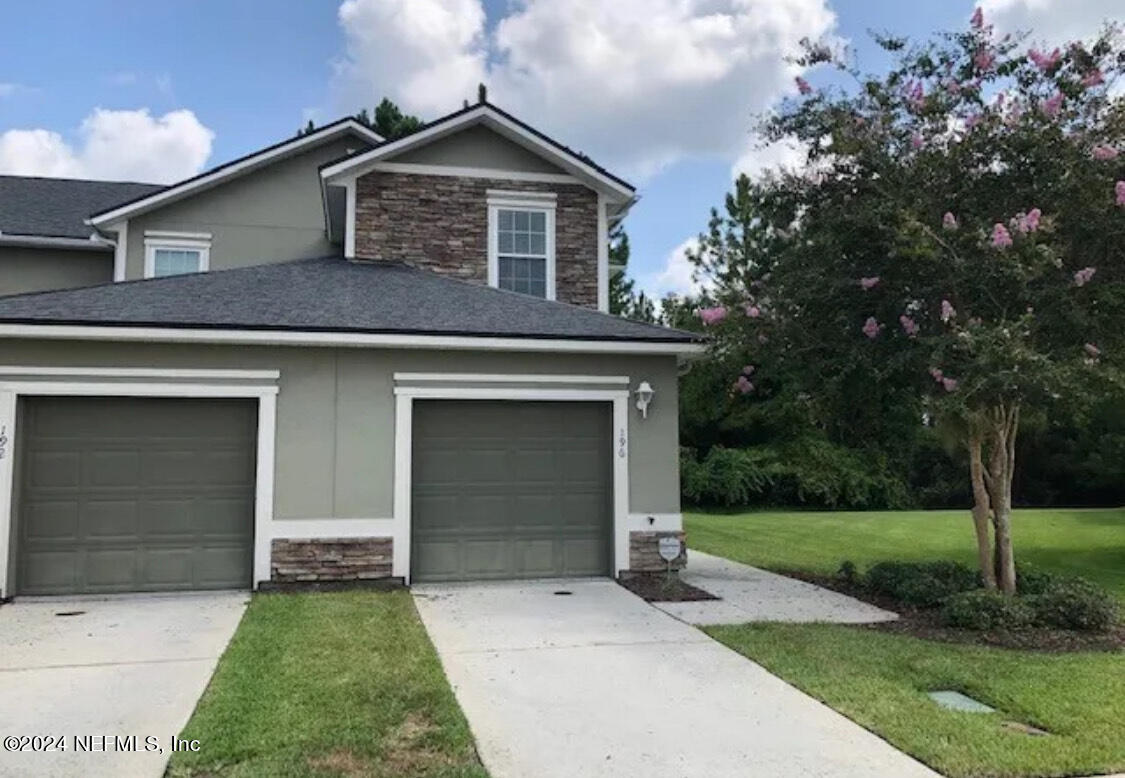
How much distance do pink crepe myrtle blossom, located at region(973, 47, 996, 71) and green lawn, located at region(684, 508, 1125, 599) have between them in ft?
22.0

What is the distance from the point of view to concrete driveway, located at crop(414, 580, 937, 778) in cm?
454

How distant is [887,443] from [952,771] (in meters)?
26.2

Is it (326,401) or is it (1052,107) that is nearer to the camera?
(1052,107)

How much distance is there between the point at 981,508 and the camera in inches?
362

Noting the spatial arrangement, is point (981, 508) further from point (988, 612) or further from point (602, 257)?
point (602, 257)

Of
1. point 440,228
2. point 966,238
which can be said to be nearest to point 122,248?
point 440,228

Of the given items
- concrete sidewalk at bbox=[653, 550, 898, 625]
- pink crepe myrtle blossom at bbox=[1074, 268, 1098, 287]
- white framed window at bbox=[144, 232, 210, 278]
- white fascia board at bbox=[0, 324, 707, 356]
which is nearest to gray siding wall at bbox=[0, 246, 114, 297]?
white framed window at bbox=[144, 232, 210, 278]

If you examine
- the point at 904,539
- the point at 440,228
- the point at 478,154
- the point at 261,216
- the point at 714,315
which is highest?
the point at 478,154

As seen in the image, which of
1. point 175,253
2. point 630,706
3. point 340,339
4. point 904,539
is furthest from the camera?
point 904,539

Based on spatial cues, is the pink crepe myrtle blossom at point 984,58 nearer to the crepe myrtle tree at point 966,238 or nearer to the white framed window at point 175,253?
the crepe myrtle tree at point 966,238

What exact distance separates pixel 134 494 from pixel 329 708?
5.27 m

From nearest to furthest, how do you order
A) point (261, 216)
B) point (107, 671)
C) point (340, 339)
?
1. point (107, 671)
2. point (340, 339)
3. point (261, 216)

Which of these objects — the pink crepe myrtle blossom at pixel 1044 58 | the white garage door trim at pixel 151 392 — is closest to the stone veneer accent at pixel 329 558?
the white garage door trim at pixel 151 392

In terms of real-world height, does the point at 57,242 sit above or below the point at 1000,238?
above
